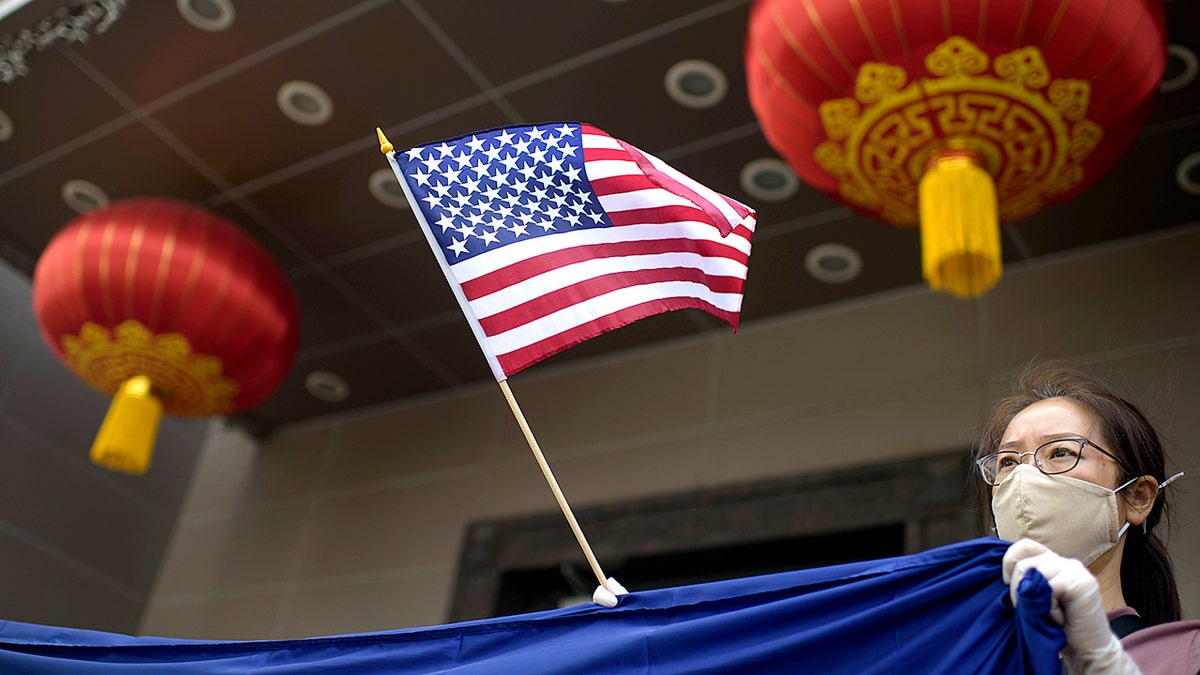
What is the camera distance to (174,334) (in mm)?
4191

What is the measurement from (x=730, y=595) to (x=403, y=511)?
3787mm

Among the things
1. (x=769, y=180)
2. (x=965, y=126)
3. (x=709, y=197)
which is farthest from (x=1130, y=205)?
(x=709, y=197)

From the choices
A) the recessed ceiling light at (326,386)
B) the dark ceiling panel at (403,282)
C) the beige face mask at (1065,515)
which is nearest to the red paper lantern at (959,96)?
the beige face mask at (1065,515)

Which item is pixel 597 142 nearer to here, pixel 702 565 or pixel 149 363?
pixel 149 363

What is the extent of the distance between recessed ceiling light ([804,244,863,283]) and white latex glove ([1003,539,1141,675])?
3.17 m

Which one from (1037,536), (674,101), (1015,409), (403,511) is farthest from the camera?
(403,511)

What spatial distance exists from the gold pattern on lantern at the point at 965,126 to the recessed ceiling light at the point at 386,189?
1810 millimetres

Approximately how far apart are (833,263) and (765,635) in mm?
3063

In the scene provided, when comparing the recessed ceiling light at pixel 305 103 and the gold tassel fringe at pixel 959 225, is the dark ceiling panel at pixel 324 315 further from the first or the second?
the gold tassel fringe at pixel 959 225

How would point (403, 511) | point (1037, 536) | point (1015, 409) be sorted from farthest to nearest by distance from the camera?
point (403, 511) < point (1015, 409) < point (1037, 536)

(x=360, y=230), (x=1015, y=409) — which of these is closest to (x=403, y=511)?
(x=360, y=230)

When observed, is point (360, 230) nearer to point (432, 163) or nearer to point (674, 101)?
point (674, 101)

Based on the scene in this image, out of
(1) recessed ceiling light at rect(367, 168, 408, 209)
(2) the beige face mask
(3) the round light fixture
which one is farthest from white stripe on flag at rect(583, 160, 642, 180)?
(3) the round light fixture

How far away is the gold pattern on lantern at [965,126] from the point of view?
2889mm
